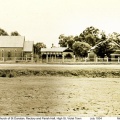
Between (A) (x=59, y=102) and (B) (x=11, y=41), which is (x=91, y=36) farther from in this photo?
(A) (x=59, y=102)

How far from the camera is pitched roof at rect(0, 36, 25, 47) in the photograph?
169 feet

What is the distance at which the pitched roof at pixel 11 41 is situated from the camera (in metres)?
51.4

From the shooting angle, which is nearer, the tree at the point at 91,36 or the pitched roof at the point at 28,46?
the pitched roof at the point at 28,46

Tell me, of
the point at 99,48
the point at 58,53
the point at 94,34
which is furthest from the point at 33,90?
the point at 94,34

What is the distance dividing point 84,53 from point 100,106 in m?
39.8

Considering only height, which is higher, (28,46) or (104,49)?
(28,46)

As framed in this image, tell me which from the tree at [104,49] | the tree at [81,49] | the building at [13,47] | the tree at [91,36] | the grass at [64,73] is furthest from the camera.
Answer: the tree at [91,36]

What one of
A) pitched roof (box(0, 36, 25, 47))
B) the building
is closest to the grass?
the building

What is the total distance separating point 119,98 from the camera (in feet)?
31.6

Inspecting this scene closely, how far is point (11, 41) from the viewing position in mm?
52344

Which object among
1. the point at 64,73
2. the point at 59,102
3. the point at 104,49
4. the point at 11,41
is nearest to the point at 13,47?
the point at 11,41

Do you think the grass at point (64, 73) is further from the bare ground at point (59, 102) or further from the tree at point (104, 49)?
the tree at point (104, 49)

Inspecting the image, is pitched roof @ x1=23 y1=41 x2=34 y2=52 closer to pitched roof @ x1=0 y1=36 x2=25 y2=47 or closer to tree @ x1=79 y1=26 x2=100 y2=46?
pitched roof @ x1=0 y1=36 x2=25 y2=47

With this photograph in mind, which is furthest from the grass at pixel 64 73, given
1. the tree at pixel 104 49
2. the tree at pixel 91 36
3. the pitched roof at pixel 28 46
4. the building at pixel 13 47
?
the tree at pixel 91 36
